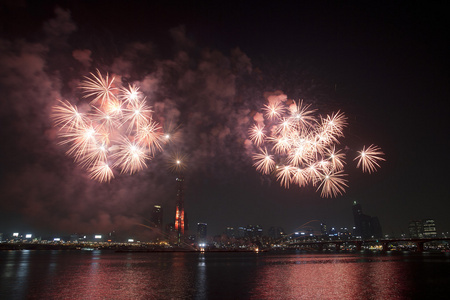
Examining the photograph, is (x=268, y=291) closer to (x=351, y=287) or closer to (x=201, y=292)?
(x=201, y=292)

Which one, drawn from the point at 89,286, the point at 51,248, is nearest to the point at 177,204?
the point at 51,248

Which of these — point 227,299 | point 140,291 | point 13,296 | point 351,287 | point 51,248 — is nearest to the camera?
point 227,299

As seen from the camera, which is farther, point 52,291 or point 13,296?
point 52,291

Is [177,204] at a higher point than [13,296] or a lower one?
higher

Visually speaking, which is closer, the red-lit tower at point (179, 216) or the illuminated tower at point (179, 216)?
the illuminated tower at point (179, 216)

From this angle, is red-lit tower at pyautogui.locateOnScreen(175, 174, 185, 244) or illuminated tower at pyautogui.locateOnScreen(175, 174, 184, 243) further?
red-lit tower at pyautogui.locateOnScreen(175, 174, 185, 244)

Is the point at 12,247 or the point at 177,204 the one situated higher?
the point at 177,204

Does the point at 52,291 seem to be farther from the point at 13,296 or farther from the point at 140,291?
the point at 140,291

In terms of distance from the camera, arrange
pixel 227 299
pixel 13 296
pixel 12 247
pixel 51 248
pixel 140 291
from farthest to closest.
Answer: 1. pixel 51 248
2. pixel 12 247
3. pixel 140 291
4. pixel 13 296
5. pixel 227 299

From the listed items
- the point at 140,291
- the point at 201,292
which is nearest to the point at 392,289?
the point at 201,292
